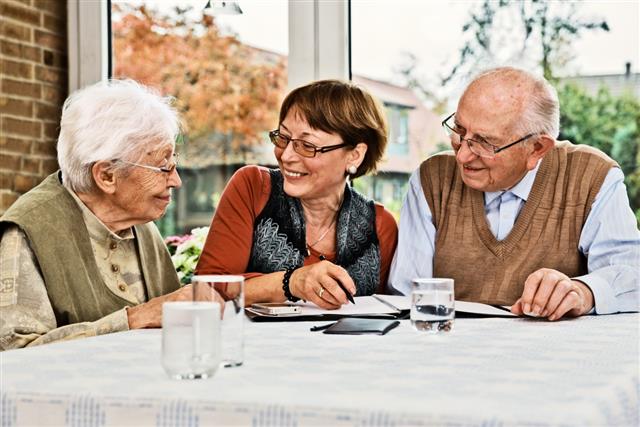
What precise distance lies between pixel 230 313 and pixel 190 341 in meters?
0.14

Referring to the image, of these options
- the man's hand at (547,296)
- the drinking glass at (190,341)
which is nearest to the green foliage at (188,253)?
the man's hand at (547,296)

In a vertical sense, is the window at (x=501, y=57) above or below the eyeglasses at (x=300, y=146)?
above

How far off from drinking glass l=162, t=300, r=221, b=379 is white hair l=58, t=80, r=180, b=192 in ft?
4.08

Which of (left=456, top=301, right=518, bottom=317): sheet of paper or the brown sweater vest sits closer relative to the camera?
(left=456, top=301, right=518, bottom=317): sheet of paper

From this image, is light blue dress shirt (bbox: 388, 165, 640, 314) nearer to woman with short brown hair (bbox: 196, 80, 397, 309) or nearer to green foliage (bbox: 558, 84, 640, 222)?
woman with short brown hair (bbox: 196, 80, 397, 309)

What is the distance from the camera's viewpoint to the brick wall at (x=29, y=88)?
13.3ft

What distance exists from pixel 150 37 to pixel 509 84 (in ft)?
6.88

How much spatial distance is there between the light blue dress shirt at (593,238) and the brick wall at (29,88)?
2.01 metres

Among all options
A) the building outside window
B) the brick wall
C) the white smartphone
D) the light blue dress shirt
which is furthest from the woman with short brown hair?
the brick wall

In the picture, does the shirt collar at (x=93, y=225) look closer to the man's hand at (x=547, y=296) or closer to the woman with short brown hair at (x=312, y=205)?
the woman with short brown hair at (x=312, y=205)

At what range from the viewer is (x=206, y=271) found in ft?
8.86

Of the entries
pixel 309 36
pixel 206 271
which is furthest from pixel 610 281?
pixel 309 36

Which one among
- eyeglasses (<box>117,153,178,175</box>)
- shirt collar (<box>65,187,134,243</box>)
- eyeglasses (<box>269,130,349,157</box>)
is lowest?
shirt collar (<box>65,187,134,243</box>)

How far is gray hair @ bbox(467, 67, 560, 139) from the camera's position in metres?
2.68
